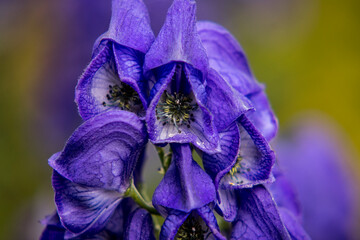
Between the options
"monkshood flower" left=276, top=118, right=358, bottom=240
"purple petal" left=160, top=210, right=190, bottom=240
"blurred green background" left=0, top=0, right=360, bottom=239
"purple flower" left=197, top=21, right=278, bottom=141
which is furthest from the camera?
"blurred green background" left=0, top=0, right=360, bottom=239

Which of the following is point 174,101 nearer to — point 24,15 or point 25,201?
point 25,201

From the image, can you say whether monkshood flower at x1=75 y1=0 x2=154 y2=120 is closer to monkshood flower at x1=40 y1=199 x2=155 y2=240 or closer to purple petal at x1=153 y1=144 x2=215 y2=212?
purple petal at x1=153 y1=144 x2=215 y2=212

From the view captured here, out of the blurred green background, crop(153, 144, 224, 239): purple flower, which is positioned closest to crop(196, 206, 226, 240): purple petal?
crop(153, 144, 224, 239): purple flower

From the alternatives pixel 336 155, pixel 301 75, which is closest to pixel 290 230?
pixel 336 155

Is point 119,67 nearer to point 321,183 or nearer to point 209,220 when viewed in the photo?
point 209,220

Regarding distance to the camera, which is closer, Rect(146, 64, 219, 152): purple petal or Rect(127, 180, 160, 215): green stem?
Rect(146, 64, 219, 152): purple petal

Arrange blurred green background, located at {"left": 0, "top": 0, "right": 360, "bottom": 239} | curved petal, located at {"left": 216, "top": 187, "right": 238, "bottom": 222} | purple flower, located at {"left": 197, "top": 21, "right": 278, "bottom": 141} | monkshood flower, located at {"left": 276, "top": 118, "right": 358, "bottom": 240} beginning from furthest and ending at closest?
blurred green background, located at {"left": 0, "top": 0, "right": 360, "bottom": 239}
monkshood flower, located at {"left": 276, "top": 118, "right": 358, "bottom": 240}
purple flower, located at {"left": 197, "top": 21, "right": 278, "bottom": 141}
curved petal, located at {"left": 216, "top": 187, "right": 238, "bottom": 222}

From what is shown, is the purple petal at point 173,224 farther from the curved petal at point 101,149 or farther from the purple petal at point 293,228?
the purple petal at point 293,228
